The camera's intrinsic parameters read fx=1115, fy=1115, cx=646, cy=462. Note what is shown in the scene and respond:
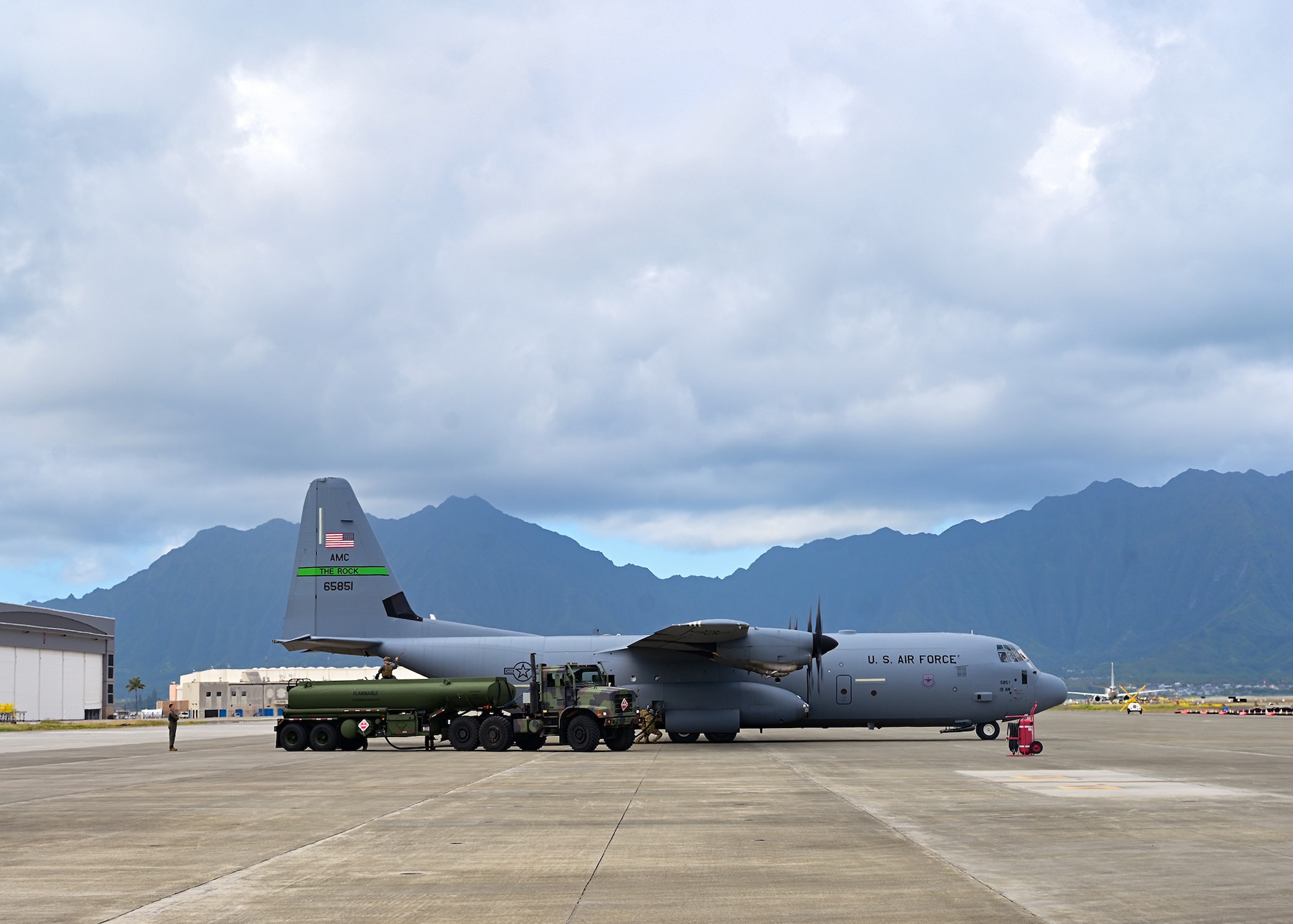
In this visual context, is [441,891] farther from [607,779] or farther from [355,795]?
[607,779]

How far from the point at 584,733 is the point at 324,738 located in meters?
8.96

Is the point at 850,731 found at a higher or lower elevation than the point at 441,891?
lower

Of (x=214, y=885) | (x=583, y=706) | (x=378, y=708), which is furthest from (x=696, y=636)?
(x=214, y=885)

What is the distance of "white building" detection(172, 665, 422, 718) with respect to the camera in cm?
14725

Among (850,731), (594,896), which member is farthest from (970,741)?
(594,896)

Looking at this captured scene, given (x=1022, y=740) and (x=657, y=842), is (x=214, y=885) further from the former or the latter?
(x=1022, y=740)

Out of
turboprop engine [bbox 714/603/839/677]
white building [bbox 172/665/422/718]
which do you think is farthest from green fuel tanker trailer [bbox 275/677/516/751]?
white building [bbox 172/665/422/718]

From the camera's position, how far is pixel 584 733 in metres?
33.8

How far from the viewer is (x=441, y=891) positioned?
35.1ft

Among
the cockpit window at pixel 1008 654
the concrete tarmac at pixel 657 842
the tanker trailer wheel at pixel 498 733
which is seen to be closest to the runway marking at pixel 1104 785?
the concrete tarmac at pixel 657 842

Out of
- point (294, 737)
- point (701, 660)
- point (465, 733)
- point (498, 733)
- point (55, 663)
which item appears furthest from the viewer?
point (55, 663)

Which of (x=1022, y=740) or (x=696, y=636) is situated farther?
(x=696, y=636)

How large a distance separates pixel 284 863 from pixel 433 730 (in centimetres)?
2360

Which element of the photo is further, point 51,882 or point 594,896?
point 51,882
